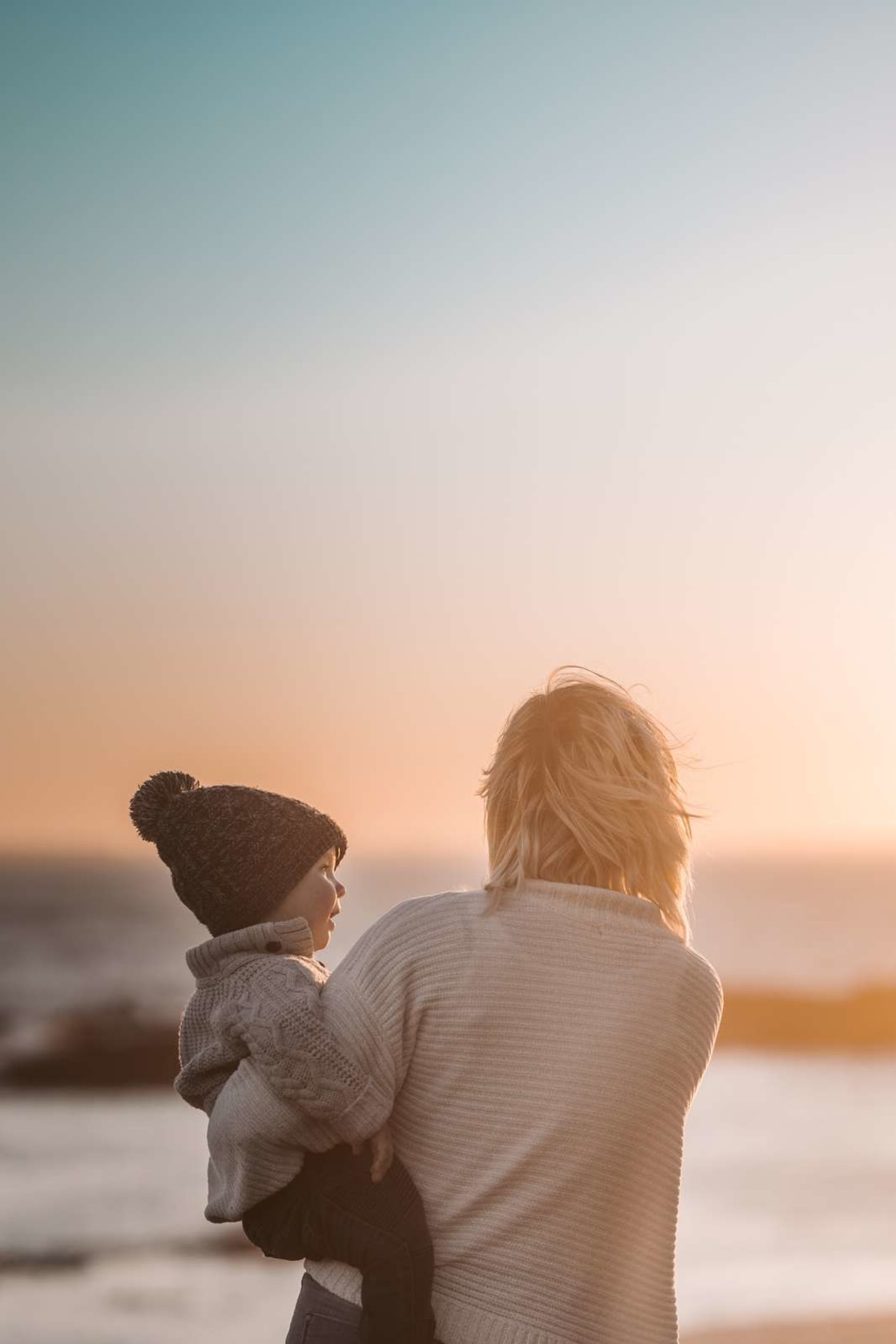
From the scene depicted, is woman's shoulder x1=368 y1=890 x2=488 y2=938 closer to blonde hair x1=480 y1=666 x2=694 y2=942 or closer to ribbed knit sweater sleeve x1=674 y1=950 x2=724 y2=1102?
blonde hair x1=480 y1=666 x2=694 y2=942

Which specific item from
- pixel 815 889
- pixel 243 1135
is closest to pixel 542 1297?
pixel 243 1135

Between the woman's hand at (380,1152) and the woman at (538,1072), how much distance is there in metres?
0.04

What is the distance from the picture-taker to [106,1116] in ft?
43.3

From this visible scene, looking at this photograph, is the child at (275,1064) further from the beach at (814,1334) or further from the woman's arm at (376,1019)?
the beach at (814,1334)

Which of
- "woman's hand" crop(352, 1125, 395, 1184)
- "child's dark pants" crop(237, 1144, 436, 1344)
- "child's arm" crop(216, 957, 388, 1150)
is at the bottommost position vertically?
"child's dark pants" crop(237, 1144, 436, 1344)

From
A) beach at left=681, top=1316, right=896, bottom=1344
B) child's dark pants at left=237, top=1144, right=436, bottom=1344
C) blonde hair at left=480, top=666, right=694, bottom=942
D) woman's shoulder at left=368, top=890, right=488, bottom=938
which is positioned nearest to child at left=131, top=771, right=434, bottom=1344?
child's dark pants at left=237, top=1144, right=436, bottom=1344

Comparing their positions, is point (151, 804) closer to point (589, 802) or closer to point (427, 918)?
point (427, 918)

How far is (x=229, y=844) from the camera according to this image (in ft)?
6.95

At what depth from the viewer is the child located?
180 centimetres

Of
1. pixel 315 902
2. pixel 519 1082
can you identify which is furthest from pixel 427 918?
pixel 315 902

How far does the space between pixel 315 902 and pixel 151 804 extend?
1.02 feet

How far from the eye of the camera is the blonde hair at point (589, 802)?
193 centimetres

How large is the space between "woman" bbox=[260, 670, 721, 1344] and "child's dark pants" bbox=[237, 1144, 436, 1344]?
5 centimetres

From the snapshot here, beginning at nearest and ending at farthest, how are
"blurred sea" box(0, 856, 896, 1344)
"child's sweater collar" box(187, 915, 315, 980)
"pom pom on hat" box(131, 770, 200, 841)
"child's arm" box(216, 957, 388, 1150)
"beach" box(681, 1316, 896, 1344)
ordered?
"child's arm" box(216, 957, 388, 1150)
"child's sweater collar" box(187, 915, 315, 980)
"pom pom on hat" box(131, 770, 200, 841)
"beach" box(681, 1316, 896, 1344)
"blurred sea" box(0, 856, 896, 1344)
